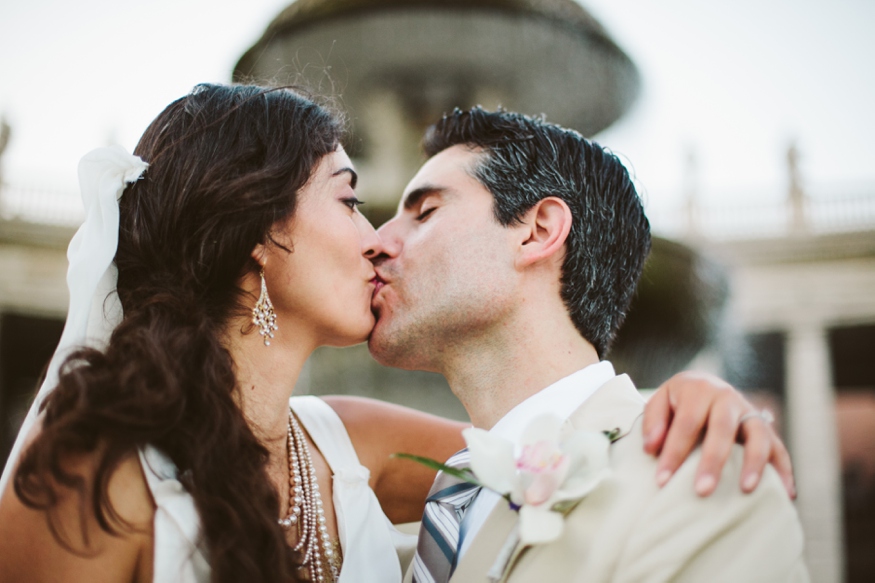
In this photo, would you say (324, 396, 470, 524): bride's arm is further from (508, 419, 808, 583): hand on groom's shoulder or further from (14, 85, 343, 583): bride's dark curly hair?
(508, 419, 808, 583): hand on groom's shoulder

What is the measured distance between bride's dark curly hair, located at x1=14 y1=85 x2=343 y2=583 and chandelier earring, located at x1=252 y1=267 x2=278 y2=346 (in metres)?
0.05

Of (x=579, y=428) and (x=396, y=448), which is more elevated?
(x=579, y=428)

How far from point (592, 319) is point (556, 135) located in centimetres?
82

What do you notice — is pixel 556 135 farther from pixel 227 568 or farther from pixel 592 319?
pixel 227 568

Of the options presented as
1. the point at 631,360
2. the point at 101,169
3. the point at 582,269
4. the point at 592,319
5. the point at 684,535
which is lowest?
the point at 631,360

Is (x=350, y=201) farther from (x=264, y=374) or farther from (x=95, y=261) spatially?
(x=95, y=261)

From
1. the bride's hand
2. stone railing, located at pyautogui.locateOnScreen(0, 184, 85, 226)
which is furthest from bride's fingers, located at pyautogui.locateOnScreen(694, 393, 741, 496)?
stone railing, located at pyautogui.locateOnScreen(0, 184, 85, 226)

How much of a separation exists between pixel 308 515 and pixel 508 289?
1128mm

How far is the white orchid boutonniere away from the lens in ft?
5.81

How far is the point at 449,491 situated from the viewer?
245cm

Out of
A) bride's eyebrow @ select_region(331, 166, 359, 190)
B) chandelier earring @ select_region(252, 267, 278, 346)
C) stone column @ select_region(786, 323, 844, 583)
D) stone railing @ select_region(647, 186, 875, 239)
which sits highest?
bride's eyebrow @ select_region(331, 166, 359, 190)

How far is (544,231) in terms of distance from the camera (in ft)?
10.2

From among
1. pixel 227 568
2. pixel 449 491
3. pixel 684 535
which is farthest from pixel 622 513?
pixel 227 568

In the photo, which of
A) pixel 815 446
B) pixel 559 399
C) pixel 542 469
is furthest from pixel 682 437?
pixel 815 446
